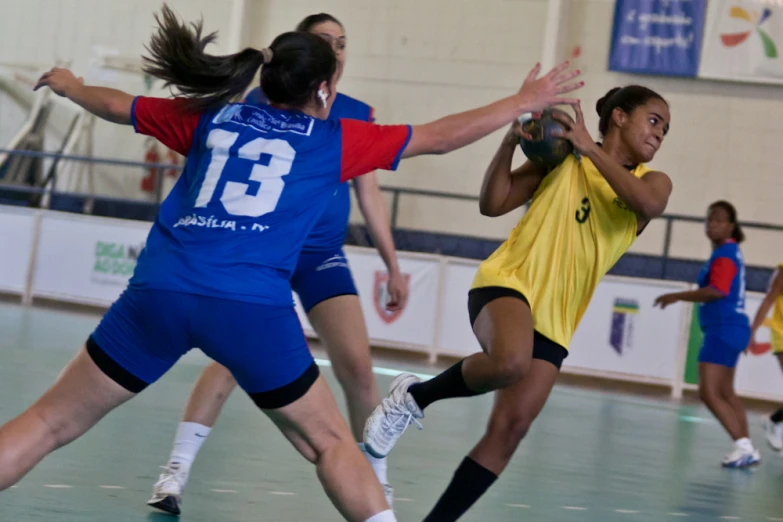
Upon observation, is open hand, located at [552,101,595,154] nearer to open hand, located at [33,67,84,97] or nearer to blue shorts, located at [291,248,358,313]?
blue shorts, located at [291,248,358,313]

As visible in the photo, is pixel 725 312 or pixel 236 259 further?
pixel 725 312

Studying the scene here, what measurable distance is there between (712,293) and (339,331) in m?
3.69

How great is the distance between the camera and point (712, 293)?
6.86 meters

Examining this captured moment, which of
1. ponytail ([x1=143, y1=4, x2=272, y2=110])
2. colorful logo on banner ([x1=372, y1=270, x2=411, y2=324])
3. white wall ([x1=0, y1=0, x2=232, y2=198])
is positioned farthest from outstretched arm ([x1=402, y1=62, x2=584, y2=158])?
white wall ([x1=0, y1=0, x2=232, y2=198])

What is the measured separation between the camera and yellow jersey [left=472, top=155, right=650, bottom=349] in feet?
11.6

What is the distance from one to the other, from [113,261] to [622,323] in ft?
17.6

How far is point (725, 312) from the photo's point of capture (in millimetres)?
6949

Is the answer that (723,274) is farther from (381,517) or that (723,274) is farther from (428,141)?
(381,517)

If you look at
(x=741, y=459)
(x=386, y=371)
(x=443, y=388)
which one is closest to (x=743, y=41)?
(x=386, y=371)

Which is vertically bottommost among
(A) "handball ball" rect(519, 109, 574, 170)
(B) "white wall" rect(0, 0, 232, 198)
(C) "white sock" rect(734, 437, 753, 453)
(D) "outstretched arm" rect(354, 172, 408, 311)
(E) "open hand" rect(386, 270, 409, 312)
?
(C) "white sock" rect(734, 437, 753, 453)

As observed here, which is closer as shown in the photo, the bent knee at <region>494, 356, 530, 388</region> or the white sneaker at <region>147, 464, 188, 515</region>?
the bent knee at <region>494, 356, 530, 388</region>

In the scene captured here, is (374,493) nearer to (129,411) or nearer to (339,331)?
(339,331)

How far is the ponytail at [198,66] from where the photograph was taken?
8.87ft

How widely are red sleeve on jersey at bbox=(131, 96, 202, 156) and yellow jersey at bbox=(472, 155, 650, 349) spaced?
1.21 meters
